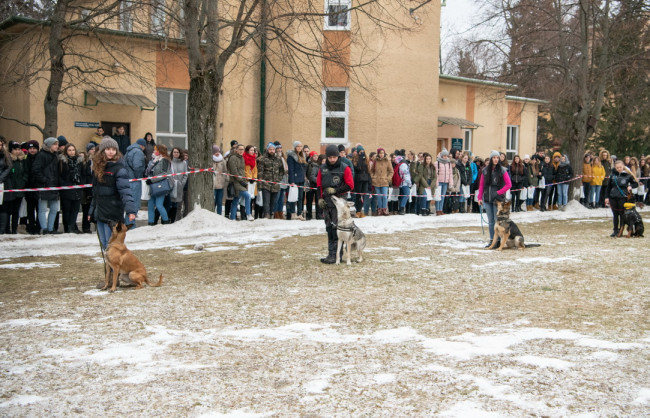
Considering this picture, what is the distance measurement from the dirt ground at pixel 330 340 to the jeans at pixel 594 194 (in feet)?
45.1

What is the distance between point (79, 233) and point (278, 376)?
9.76 m

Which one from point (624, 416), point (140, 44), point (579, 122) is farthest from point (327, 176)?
point (579, 122)

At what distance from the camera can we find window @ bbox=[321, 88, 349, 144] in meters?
23.0

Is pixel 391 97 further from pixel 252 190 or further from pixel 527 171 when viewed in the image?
pixel 252 190

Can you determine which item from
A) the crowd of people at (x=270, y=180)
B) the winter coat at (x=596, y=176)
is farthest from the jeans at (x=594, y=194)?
the winter coat at (x=596, y=176)

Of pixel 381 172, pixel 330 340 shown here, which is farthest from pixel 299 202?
pixel 330 340

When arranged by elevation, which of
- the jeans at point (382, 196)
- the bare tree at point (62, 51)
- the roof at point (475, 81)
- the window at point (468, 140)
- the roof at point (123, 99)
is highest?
the roof at point (475, 81)

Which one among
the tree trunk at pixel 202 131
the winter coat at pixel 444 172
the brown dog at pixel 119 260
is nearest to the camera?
the brown dog at pixel 119 260

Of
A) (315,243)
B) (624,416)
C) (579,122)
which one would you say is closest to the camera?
(624,416)

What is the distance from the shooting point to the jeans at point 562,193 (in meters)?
23.2

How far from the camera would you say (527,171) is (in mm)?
21969

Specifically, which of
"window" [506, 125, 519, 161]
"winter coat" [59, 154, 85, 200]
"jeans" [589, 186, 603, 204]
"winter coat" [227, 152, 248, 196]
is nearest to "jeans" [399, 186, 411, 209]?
"winter coat" [227, 152, 248, 196]

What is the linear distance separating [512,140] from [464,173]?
1309cm

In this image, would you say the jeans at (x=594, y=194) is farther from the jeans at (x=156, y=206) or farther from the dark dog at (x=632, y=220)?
the jeans at (x=156, y=206)
